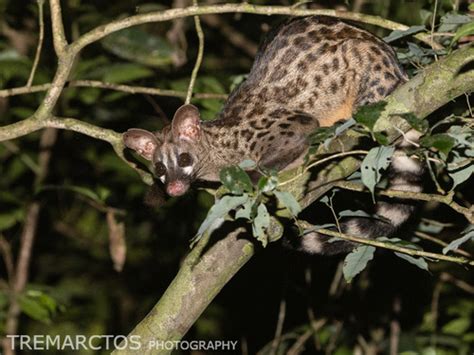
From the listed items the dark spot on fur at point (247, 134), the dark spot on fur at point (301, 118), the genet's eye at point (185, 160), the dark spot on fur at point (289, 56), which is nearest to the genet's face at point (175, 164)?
the genet's eye at point (185, 160)

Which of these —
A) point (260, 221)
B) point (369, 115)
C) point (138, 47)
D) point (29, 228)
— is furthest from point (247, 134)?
point (29, 228)

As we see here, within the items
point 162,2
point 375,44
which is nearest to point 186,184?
point 375,44

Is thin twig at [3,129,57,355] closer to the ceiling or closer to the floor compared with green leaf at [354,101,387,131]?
closer to the ceiling

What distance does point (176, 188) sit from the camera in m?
4.21

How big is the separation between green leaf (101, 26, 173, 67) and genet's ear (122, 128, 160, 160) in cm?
106

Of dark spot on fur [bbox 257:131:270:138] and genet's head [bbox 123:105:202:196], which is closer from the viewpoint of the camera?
dark spot on fur [bbox 257:131:270:138]

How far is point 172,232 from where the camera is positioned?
659 centimetres

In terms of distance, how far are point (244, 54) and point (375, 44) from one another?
3.63 metres

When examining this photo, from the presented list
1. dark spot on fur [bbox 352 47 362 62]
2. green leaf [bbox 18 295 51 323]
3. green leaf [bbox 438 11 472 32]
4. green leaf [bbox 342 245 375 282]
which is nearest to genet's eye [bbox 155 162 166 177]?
dark spot on fur [bbox 352 47 362 62]

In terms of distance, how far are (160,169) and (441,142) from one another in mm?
2166

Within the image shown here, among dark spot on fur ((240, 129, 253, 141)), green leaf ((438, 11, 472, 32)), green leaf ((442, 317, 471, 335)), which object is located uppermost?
dark spot on fur ((240, 129, 253, 141))

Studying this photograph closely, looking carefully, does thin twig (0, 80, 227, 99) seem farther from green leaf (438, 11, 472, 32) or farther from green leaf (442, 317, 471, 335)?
green leaf (442, 317, 471, 335)

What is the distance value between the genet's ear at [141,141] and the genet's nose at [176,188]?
0.26 metres

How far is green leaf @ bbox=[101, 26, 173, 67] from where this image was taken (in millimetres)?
5484
